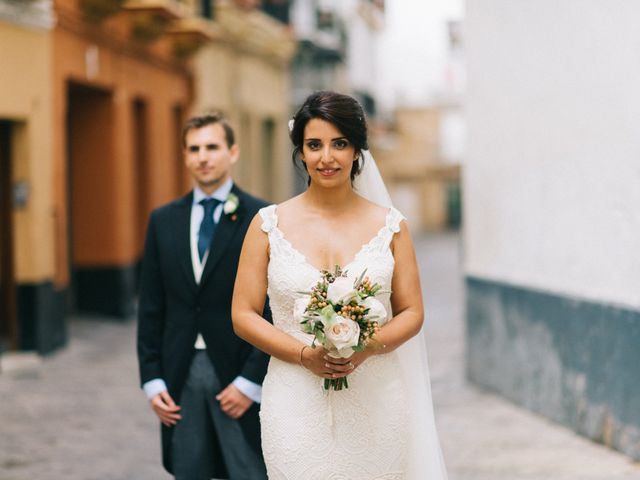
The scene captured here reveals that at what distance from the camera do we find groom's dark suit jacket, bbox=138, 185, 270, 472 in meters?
4.61

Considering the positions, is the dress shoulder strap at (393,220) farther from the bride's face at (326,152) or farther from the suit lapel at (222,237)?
the suit lapel at (222,237)

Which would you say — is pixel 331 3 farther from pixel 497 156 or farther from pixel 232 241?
pixel 232 241

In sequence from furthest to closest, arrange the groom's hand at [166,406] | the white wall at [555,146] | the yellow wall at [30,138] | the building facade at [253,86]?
the building facade at [253,86], the yellow wall at [30,138], the white wall at [555,146], the groom's hand at [166,406]

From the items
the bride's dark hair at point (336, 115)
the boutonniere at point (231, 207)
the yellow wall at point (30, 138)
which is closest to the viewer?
the bride's dark hair at point (336, 115)

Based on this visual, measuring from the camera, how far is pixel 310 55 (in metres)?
29.7

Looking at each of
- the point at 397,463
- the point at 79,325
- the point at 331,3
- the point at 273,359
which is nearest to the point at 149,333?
A: the point at 273,359

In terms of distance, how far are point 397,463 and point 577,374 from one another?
14.9 ft

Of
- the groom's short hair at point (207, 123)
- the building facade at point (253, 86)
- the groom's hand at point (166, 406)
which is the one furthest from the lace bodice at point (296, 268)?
the building facade at point (253, 86)

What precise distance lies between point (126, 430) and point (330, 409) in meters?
4.96

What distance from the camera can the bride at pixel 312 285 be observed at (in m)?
3.69

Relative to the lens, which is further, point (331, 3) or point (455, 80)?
point (455, 80)

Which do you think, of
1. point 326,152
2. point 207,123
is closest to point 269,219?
point 326,152

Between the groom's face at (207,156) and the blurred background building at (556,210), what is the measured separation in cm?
326

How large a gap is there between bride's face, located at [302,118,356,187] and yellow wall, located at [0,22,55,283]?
26.6 feet
